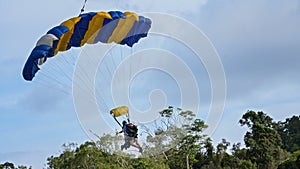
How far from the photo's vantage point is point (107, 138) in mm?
34594

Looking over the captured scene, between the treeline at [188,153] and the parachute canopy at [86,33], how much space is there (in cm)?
1514

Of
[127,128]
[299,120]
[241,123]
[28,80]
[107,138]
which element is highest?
[299,120]

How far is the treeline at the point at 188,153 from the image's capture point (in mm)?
34406

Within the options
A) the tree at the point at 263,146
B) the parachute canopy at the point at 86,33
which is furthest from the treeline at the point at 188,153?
the parachute canopy at the point at 86,33

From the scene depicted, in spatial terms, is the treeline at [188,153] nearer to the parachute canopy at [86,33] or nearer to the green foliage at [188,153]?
the green foliage at [188,153]

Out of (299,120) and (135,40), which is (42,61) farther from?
(299,120)

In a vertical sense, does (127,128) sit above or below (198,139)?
below

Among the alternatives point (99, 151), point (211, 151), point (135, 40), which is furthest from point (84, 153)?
point (135, 40)

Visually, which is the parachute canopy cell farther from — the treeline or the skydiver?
the treeline

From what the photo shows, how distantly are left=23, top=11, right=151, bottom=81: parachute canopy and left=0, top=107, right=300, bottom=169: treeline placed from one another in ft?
49.7

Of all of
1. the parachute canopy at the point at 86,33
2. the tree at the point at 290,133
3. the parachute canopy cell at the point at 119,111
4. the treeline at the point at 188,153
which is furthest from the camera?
the tree at the point at 290,133

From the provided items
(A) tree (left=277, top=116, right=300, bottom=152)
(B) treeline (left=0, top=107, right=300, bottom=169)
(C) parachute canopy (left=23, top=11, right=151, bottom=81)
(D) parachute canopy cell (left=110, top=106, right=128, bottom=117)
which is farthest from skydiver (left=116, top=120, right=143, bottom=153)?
(A) tree (left=277, top=116, right=300, bottom=152)

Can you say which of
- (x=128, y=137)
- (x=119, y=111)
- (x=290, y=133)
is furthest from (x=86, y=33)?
(x=290, y=133)

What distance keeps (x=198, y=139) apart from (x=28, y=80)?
2413 centimetres
